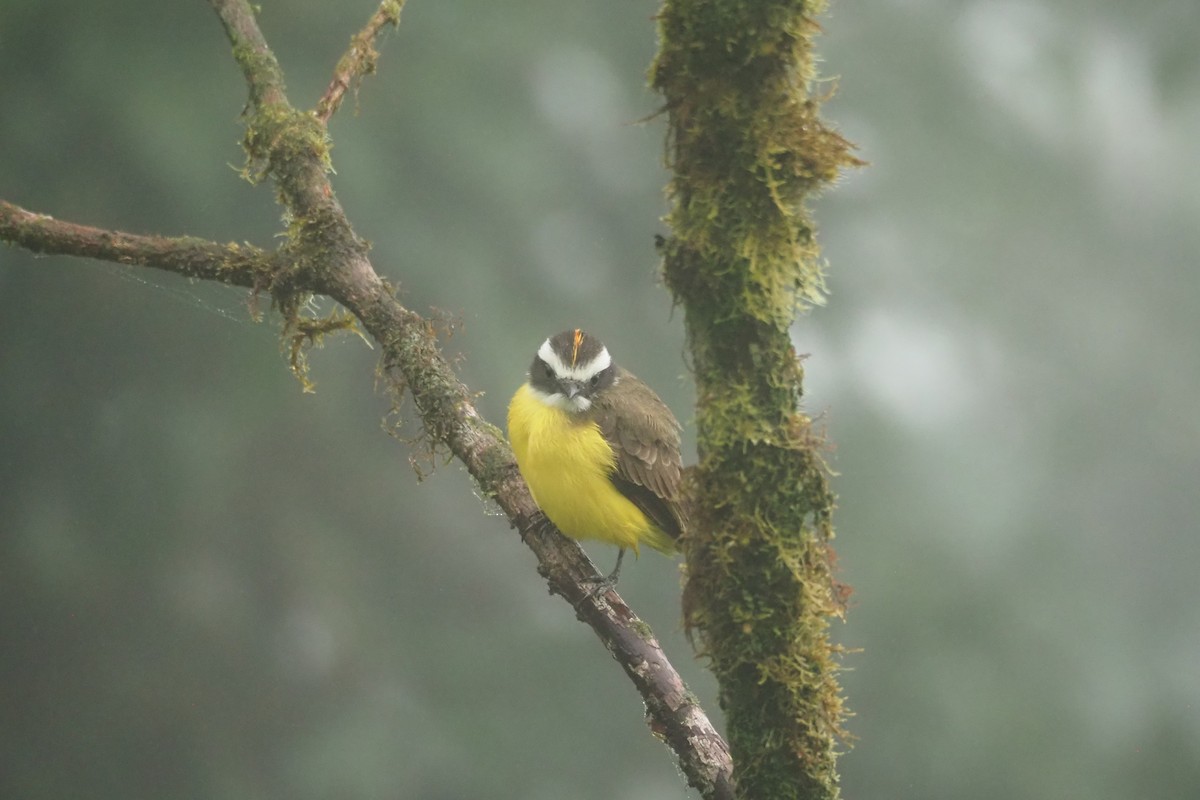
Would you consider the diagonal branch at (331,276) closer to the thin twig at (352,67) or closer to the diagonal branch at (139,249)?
the diagonal branch at (139,249)

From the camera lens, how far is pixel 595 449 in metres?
3.88

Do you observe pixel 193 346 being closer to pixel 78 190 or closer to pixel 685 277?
pixel 78 190

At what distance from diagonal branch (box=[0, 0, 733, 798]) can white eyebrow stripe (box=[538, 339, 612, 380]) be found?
0.46m

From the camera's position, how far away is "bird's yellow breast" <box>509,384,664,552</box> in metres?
3.66

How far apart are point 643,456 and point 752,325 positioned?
1741mm

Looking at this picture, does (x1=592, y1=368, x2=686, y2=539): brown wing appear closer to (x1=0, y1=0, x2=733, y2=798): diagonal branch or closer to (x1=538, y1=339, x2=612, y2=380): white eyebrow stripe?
(x1=538, y1=339, x2=612, y2=380): white eyebrow stripe

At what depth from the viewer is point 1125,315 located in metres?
5.82

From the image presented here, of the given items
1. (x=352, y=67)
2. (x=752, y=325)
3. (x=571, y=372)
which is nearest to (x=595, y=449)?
(x=571, y=372)

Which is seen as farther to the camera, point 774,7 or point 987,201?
point 987,201

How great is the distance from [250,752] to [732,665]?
4.27 meters

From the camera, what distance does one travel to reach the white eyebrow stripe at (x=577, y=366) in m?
3.96

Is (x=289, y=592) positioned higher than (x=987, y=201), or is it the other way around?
(x=987, y=201)

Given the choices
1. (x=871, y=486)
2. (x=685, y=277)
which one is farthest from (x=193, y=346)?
(x=685, y=277)

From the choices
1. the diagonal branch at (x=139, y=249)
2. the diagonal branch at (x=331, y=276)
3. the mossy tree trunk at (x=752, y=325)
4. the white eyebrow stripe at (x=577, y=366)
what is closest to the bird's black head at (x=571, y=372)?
the white eyebrow stripe at (x=577, y=366)
